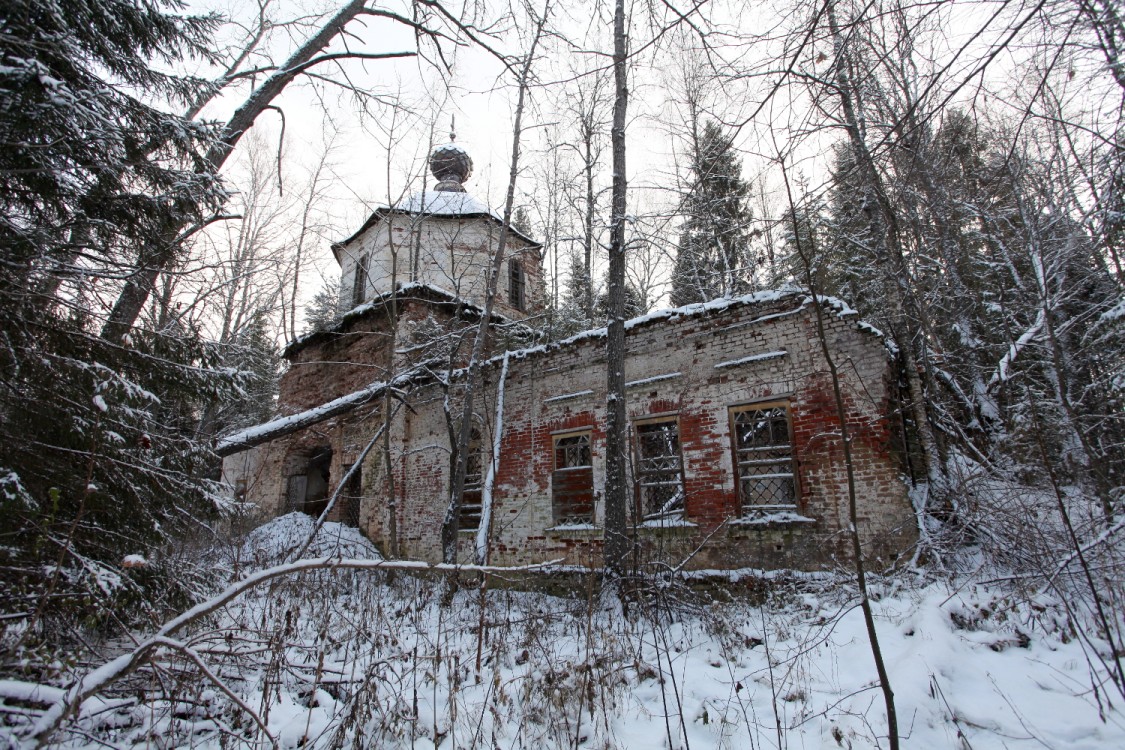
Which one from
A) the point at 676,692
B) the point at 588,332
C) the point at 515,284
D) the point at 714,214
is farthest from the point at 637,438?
the point at 515,284

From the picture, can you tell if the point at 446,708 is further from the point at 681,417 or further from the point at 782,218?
the point at 681,417

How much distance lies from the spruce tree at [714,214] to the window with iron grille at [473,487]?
5.72 meters

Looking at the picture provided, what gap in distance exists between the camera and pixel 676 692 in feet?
8.84

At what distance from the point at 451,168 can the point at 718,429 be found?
14.2 m

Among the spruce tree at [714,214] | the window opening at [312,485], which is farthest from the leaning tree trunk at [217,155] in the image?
the window opening at [312,485]

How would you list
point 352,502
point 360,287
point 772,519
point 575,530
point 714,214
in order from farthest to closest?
1. point 360,287
2. point 352,502
3. point 575,530
4. point 772,519
5. point 714,214

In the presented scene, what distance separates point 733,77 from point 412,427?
37.0 feet

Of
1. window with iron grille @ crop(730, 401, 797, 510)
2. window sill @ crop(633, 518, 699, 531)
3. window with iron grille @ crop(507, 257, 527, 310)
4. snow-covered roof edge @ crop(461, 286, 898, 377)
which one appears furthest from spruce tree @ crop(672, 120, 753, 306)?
window with iron grille @ crop(507, 257, 527, 310)

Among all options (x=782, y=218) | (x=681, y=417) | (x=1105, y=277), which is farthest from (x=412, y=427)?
(x=1105, y=277)

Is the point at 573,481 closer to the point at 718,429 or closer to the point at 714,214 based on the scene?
the point at 718,429

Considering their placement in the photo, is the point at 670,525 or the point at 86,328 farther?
the point at 670,525

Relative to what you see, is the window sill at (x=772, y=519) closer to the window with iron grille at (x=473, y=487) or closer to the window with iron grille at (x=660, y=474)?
the window with iron grille at (x=660, y=474)

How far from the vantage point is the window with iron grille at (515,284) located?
58.7 feet

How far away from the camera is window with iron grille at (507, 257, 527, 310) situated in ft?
58.7
